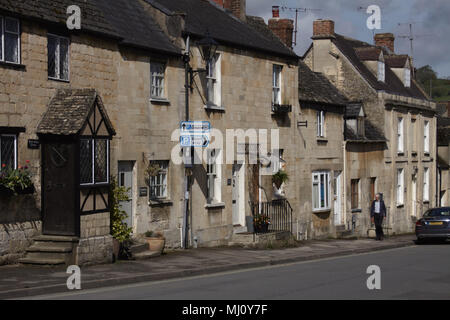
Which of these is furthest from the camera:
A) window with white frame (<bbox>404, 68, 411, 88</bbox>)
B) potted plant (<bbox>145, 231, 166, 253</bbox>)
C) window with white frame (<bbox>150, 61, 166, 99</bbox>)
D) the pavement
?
window with white frame (<bbox>404, 68, 411, 88</bbox>)

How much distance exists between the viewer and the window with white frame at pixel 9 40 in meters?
16.8

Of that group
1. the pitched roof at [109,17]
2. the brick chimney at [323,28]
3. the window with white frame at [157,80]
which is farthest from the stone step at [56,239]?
the brick chimney at [323,28]

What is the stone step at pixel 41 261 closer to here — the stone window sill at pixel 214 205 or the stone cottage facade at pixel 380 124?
the stone window sill at pixel 214 205

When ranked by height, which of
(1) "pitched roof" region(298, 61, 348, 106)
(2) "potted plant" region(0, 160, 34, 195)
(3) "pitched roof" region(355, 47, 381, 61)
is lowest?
(2) "potted plant" region(0, 160, 34, 195)

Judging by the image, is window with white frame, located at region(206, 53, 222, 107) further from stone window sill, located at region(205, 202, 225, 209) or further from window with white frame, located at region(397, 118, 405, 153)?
window with white frame, located at region(397, 118, 405, 153)

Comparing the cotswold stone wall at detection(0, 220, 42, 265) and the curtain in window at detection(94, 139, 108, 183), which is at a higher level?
the curtain in window at detection(94, 139, 108, 183)

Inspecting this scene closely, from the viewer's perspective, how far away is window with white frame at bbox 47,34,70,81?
18.4 m

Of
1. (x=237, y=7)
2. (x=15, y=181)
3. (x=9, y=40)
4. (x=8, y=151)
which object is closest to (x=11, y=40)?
(x=9, y=40)

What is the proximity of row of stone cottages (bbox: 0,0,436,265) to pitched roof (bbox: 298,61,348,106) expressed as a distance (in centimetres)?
10

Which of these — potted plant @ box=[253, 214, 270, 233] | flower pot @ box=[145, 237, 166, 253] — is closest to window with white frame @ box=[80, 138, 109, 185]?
flower pot @ box=[145, 237, 166, 253]

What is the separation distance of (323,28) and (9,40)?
2429 cm

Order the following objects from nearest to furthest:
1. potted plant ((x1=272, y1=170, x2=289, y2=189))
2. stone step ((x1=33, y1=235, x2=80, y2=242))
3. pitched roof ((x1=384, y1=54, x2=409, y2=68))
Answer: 1. stone step ((x1=33, y1=235, x2=80, y2=242))
2. potted plant ((x1=272, y1=170, x2=289, y2=189))
3. pitched roof ((x1=384, y1=54, x2=409, y2=68))

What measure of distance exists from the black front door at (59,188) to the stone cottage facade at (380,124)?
18923 mm
